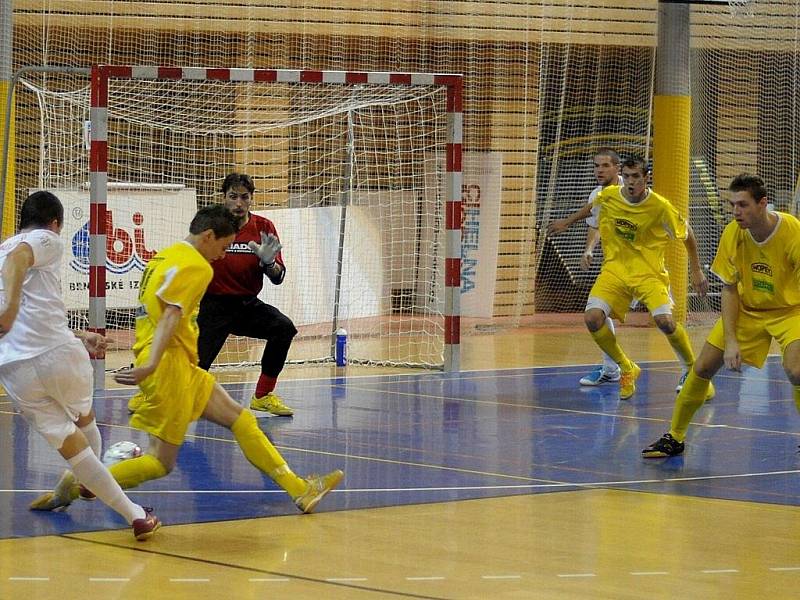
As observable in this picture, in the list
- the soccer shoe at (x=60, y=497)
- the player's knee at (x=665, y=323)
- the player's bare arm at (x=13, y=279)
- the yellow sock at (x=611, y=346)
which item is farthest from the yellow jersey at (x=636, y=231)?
the player's bare arm at (x=13, y=279)

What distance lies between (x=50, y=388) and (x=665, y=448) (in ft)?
15.1

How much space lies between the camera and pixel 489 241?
2045 cm

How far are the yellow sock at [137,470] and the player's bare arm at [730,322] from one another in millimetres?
3742

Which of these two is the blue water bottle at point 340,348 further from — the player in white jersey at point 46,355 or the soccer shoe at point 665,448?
the player in white jersey at point 46,355

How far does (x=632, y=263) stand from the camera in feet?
42.3

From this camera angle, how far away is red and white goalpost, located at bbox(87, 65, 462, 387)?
16.8 m

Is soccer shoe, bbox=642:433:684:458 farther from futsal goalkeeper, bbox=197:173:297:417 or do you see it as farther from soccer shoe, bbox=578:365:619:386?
soccer shoe, bbox=578:365:619:386

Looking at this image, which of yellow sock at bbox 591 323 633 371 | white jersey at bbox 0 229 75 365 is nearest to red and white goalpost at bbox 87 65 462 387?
yellow sock at bbox 591 323 633 371

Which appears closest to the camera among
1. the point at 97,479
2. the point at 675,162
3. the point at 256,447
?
the point at 97,479

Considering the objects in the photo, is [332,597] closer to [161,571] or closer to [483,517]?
[161,571]

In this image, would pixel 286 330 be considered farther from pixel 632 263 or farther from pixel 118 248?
pixel 118 248

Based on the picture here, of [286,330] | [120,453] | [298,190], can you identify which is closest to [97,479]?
[120,453]

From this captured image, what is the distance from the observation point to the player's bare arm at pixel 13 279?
702 cm

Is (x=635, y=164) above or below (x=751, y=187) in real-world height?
above
